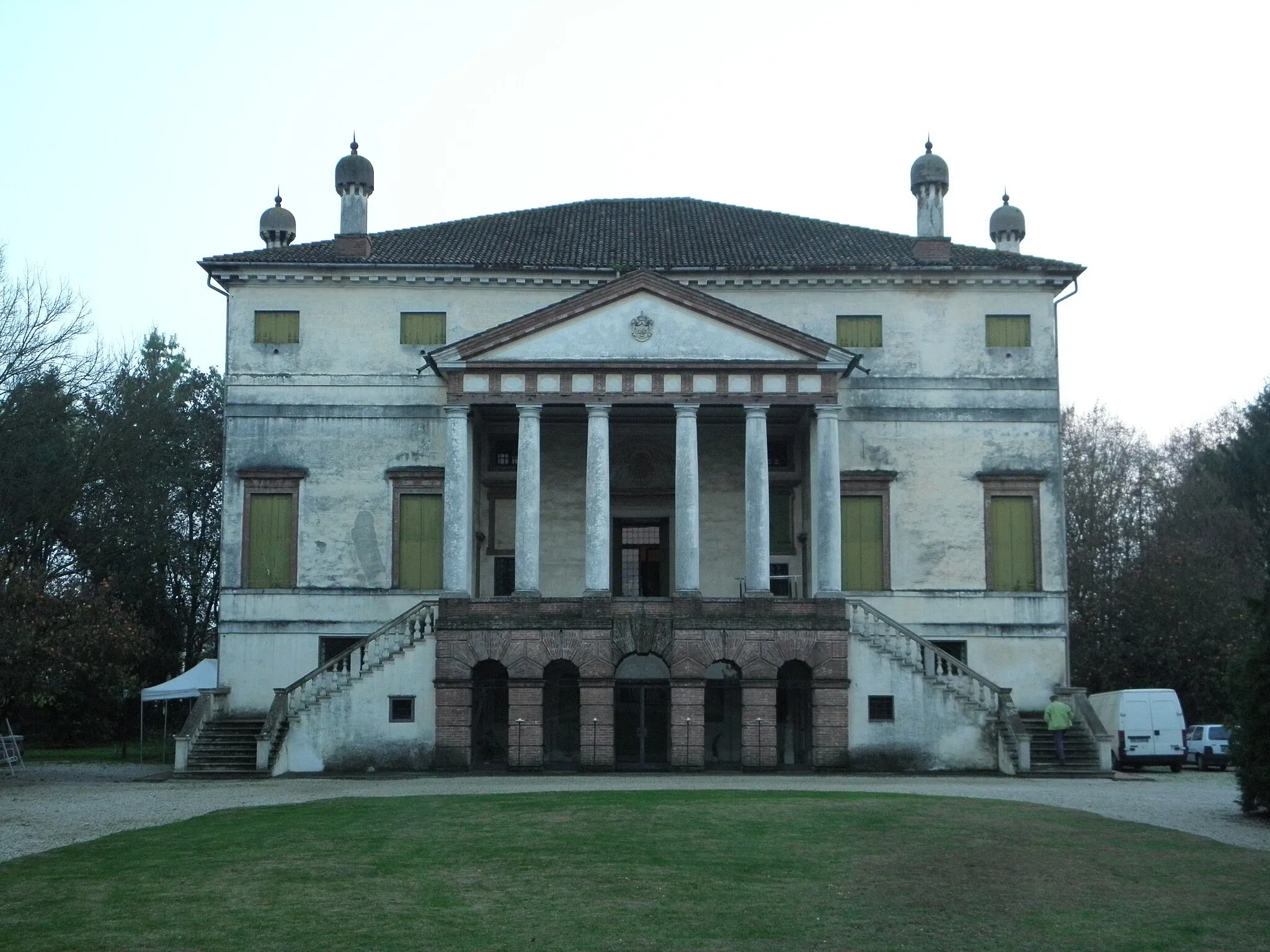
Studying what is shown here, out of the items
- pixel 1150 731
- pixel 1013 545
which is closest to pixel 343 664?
pixel 1013 545

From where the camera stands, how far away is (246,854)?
62.5 feet

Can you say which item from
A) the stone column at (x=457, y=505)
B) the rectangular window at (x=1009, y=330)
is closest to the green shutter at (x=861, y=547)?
the rectangular window at (x=1009, y=330)

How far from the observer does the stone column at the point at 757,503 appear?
36.4 meters

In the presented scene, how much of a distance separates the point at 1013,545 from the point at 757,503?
7.84m

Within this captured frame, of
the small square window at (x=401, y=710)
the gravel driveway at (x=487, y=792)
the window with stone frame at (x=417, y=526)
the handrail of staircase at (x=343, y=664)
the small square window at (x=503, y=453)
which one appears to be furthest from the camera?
the small square window at (x=503, y=453)

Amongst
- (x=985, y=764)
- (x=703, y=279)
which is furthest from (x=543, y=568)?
(x=985, y=764)

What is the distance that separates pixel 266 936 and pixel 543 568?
86.5 ft

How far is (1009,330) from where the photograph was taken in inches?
1603

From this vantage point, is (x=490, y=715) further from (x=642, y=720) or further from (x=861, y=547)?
(x=861, y=547)

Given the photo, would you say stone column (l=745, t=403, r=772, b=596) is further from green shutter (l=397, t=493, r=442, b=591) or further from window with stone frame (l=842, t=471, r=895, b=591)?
green shutter (l=397, t=493, r=442, b=591)

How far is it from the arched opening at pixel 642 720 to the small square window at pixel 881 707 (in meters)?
4.82

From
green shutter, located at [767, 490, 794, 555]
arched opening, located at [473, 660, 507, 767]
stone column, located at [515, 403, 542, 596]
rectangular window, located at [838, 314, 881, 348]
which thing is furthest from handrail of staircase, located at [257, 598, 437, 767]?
rectangular window, located at [838, 314, 881, 348]

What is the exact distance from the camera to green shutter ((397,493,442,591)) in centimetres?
3953

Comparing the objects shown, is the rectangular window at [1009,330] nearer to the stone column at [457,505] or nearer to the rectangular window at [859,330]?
the rectangular window at [859,330]
